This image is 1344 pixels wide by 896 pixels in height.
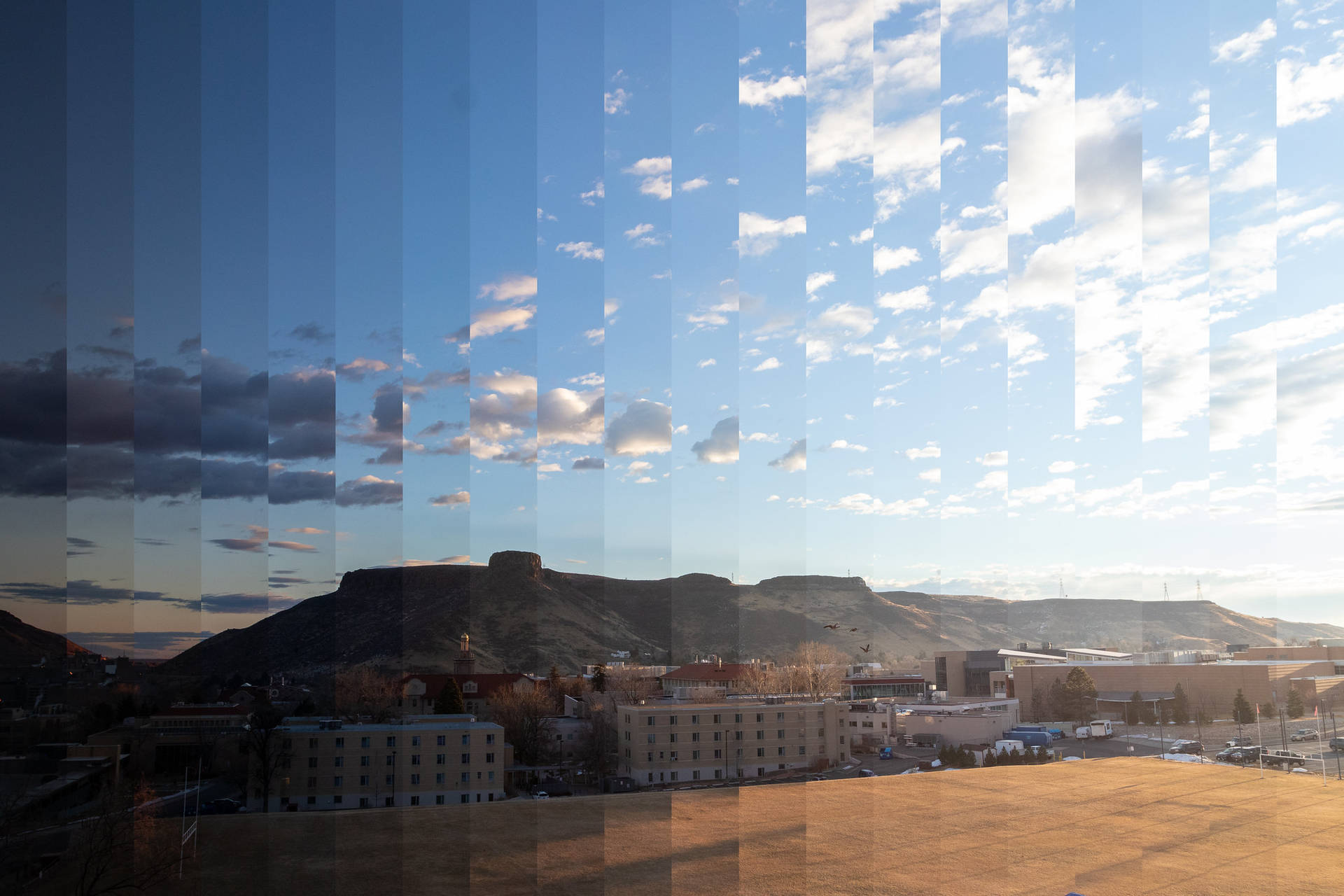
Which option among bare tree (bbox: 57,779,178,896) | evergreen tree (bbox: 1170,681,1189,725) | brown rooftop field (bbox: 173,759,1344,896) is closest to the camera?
bare tree (bbox: 57,779,178,896)

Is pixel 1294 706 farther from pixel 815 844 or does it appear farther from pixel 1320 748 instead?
pixel 815 844

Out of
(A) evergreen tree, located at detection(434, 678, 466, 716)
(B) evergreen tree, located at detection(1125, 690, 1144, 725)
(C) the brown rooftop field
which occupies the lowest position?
(B) evergreen tree, located at detection(1125, 690, 1144, 725)

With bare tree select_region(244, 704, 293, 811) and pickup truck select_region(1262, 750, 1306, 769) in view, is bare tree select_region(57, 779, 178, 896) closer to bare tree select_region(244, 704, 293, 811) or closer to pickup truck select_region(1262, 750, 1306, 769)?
bare tree select_region(244, 704, 293, 811)

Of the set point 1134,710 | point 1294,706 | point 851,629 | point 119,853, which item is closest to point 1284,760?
point 1134,710

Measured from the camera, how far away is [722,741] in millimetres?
41844

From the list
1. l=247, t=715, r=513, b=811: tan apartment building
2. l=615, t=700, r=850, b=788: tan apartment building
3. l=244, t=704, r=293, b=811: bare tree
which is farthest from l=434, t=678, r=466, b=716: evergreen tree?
l=244, t=704, r=293, b=811: bare tree

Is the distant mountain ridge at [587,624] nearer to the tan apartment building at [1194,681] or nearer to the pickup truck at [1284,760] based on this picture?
the tan apartment building at [1194,681]

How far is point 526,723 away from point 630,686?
15561 millimetres

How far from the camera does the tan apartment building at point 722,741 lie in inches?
1606

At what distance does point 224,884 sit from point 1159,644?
193 metres

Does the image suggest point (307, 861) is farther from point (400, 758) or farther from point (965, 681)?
point (965, 681)

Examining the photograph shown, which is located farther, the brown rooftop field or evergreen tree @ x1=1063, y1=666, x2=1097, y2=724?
evergreen tree @ x1=1063, y1=666, x2=1097, y2=724

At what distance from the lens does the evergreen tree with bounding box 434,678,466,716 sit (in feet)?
179

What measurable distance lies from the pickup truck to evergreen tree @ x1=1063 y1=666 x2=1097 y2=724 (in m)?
24.1
